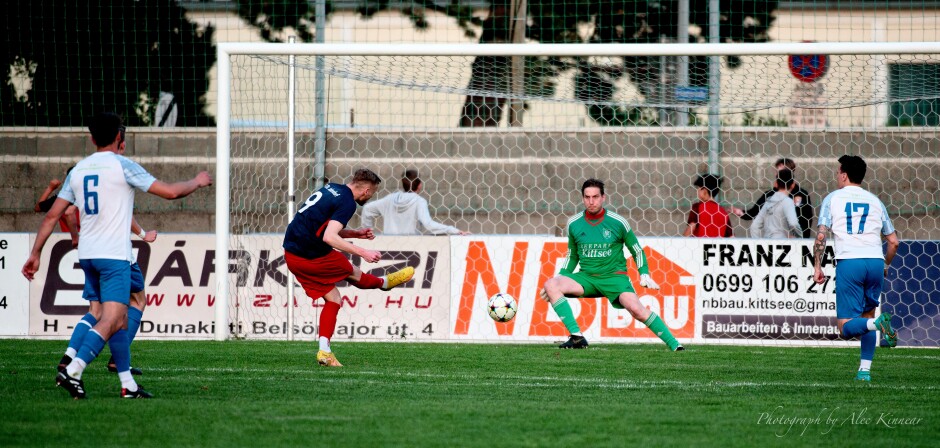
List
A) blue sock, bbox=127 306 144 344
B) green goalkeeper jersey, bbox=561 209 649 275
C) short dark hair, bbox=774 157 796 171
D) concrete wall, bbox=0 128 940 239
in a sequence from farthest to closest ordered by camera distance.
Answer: concrete wall, bbox=0 128 940 239 → short dark hair, bbox=774 157 796 171 → green goalkeeper jersey, bbox=561 209 649 275 → blue sock, bbox=127 306 144 344

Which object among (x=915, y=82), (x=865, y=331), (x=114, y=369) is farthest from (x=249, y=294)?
(x=915, y=82)

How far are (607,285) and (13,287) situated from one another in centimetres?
647

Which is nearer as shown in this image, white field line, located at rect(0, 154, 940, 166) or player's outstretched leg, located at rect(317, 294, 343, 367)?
player's outstretched leg, located at rect(317, 294, 343, 367)

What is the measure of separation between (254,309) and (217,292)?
79 cm

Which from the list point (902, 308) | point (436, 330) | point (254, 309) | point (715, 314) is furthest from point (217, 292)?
point (902, 308)

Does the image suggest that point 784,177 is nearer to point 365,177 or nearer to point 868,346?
point 868,346

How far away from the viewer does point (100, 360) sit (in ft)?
29.7

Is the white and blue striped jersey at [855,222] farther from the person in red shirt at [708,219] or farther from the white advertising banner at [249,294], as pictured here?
the white advertising banner at [249,294]

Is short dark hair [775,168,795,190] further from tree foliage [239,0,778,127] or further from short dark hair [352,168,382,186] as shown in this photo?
short dark hair [352,168,382,186]

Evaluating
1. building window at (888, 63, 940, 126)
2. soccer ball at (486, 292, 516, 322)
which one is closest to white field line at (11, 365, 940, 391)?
soccer ball at (486, 292, 516, 322)

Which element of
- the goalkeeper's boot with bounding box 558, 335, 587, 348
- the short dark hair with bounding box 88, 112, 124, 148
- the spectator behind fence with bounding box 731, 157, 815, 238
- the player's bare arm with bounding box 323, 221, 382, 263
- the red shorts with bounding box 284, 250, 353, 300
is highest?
the short dark hair with bounding box 88, 112, 124, 148

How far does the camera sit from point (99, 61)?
1648cm

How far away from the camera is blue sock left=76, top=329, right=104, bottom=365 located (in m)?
6.16

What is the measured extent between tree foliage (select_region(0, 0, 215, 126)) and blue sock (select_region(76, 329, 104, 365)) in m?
10.8
